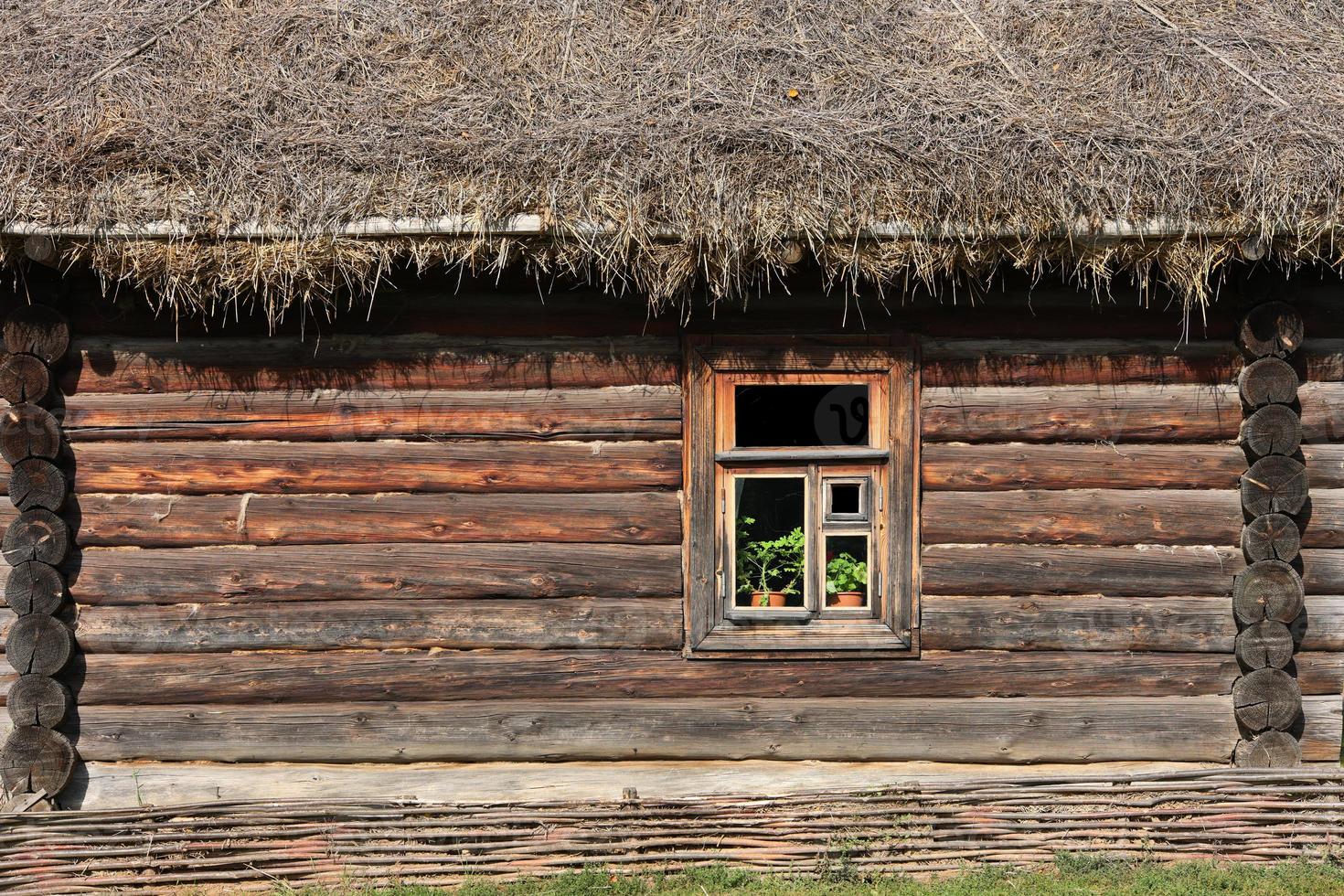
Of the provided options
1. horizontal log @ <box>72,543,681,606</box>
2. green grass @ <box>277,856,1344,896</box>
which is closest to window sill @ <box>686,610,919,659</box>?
horizontal log @ <box>72,543,681,606</box>

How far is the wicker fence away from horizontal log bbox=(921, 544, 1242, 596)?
2.64 feet

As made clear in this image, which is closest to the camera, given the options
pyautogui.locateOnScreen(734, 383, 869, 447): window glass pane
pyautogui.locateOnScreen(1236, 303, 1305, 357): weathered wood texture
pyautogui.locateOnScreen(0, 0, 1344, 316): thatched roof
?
pyautogui.locateOnScreen(0, 0, 1344, 316): thatched roof

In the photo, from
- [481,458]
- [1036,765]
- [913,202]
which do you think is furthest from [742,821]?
[913,202]

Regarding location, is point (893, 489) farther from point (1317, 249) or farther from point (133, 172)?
point (133, 172)

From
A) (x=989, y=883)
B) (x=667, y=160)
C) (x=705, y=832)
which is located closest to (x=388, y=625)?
(x=705, y=832)

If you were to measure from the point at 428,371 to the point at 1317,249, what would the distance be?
3720 mm

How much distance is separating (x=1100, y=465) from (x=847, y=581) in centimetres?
123

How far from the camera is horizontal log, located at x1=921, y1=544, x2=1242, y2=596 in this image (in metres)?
4.64

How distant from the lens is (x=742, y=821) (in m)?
A: 4.40

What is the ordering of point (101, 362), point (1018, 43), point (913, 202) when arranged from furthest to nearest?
point (1018, 43) < point (101, 362) < point (913, 202)

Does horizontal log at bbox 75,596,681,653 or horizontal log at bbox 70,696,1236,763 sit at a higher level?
horizontal log at bbox 75,596,681,653

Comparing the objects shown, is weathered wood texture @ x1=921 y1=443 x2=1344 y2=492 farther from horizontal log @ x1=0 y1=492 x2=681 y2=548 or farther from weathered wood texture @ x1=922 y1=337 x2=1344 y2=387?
horizontal log @ x1=0 y1=492 x2=681 y2=548

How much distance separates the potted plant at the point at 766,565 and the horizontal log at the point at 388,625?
41 centimetres

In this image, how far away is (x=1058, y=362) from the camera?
4645 millimetres
